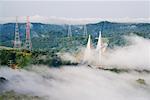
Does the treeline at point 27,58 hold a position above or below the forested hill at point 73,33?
below

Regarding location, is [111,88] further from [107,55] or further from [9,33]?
[9,33]

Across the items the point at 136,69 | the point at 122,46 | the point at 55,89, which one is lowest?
the point at 55,89

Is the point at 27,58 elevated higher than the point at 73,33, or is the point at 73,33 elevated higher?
the point at 73,33

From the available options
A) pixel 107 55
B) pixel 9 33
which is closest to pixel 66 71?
pixel 107 55

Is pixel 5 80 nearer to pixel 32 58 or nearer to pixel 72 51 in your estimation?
pixel 32 58

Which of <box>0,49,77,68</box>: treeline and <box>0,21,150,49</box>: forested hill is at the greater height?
<box>0,21,150,49</box>: forested hill

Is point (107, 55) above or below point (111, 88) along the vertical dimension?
above
